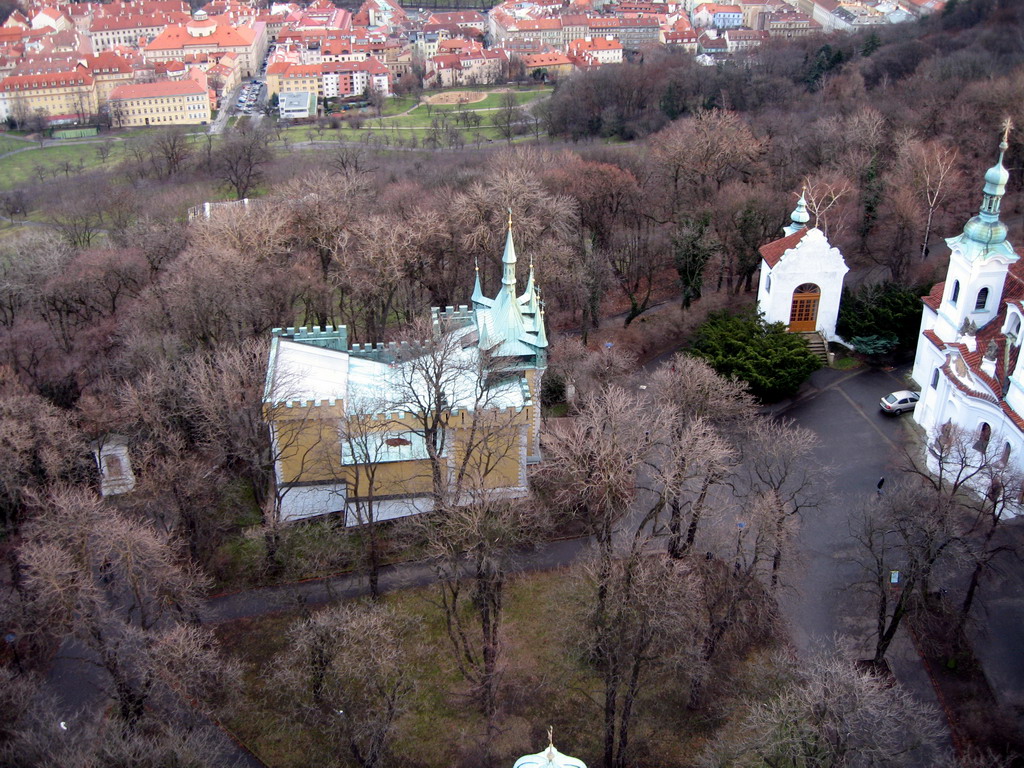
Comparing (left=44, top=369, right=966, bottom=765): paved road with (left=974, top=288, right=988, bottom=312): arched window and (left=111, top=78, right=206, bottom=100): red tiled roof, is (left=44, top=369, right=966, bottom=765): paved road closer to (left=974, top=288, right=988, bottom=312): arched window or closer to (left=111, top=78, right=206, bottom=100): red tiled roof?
(left=974, top=288, right=988, bottom=312): arched window

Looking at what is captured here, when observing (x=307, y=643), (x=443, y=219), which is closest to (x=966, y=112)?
(x=443, y=219)

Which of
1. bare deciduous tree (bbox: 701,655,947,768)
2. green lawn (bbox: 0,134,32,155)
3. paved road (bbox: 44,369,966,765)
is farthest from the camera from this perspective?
green lawn (bbox: 0,134,32,155)

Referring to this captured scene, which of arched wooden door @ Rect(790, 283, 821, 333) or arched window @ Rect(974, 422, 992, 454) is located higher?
arched wooden door @ Rect(790, 283, 821, 333)

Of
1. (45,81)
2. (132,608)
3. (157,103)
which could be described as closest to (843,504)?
(132,608)

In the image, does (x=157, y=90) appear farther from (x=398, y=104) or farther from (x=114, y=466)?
(x=114, y=466)

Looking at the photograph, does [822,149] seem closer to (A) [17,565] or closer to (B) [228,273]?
(B) [228,273]

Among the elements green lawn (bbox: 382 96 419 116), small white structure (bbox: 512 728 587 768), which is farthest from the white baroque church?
green lawn (bbox: 382 96 419 116)

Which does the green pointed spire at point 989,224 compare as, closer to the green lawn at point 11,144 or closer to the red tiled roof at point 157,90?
the green lawn at point 11,144
